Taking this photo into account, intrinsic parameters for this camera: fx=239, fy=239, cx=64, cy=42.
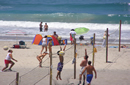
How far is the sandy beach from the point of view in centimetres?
972

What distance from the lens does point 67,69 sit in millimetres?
11938

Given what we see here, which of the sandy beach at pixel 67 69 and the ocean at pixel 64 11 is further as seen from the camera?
the ocean at pixel 64 11

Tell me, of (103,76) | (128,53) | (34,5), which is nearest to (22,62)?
(103,76)

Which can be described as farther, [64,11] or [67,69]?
[64,11]

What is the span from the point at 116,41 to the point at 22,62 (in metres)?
10.2

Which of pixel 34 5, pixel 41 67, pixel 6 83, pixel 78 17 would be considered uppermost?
pixel 34 5

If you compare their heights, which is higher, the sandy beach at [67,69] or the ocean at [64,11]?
the ocean at [64,11]

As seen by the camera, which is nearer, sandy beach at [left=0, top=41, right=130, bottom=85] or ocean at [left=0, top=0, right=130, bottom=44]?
sandy beach at [left=0, top=41, right=130, bottom=85]

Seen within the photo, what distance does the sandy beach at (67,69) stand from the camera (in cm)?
972

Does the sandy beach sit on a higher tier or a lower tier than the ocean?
lower

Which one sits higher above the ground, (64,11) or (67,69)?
(64,11)

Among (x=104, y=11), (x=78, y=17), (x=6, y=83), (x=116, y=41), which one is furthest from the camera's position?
(x=104, y=11)

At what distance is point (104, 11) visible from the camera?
46.7 meters

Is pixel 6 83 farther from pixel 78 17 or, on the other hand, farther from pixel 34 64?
pixel 78 17
